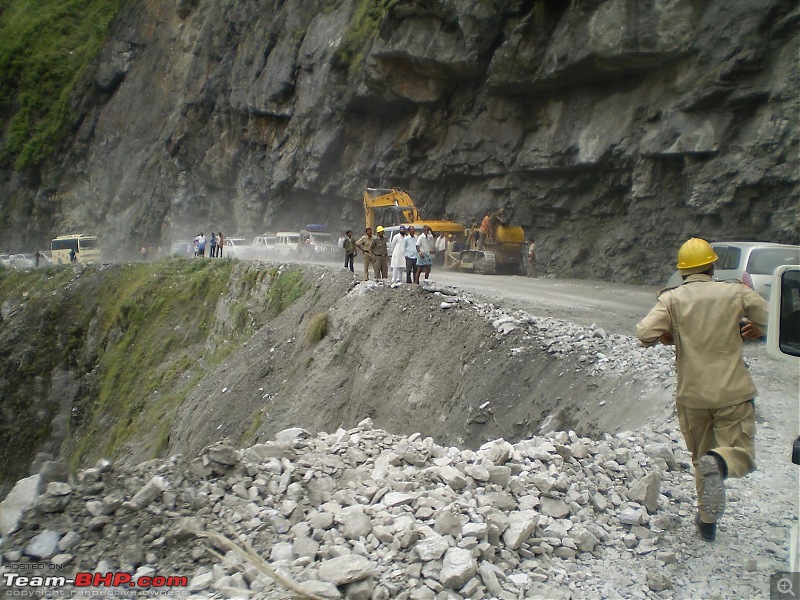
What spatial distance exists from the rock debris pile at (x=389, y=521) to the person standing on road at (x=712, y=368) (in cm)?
65

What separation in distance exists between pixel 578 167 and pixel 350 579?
22.2 meters

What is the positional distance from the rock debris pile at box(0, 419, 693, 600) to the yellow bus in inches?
1461

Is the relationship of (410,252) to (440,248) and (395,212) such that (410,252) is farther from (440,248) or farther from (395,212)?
(395,212)

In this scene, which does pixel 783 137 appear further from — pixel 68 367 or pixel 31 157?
pixel 31 157

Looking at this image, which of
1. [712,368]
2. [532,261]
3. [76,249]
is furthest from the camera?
[76,249]

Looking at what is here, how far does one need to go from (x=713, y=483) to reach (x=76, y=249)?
4074 cm

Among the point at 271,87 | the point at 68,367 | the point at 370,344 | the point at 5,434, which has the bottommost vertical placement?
the point at 5,434

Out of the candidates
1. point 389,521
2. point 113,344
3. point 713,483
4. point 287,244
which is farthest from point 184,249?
point 713,483

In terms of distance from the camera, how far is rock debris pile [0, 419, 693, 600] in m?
3.74

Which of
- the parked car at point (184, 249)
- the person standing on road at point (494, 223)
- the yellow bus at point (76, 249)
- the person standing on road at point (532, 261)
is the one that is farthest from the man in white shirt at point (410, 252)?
the yellow bus at point (76, 249)

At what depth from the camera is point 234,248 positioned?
108 ft

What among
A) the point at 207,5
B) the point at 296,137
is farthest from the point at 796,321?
the point at 207,5

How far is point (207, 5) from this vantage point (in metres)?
45.8

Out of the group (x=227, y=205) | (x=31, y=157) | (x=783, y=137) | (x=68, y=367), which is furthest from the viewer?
(x=31, y=157)
